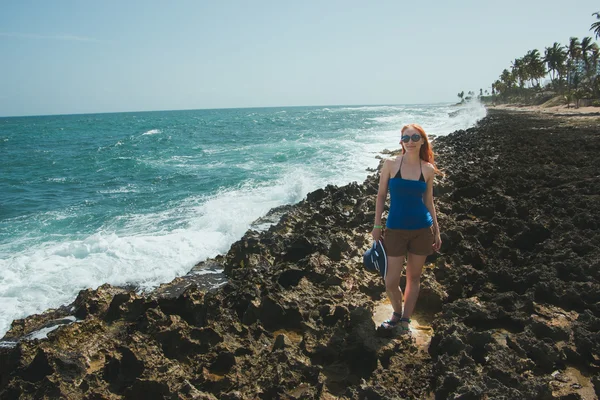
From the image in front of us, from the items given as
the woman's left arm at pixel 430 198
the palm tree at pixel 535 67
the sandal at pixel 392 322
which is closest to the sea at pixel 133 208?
the sandal at pixel 392 322

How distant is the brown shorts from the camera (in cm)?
411

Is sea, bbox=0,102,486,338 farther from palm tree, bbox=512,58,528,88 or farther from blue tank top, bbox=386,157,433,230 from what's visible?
palm tree, bbox=512,58,528,88

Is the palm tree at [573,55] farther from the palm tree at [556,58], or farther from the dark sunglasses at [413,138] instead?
the dark sunglasses at [413,138]

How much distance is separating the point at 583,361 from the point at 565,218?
461cm

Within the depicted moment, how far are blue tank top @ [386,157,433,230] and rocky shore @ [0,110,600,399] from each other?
3.36ft

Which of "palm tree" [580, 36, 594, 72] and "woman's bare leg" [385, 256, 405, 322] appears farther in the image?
"palm tree" [580, 36, 594, 72]

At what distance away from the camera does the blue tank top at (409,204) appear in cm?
404

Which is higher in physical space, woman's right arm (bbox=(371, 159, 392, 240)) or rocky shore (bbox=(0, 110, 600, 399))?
woman's right arm (bbox=(371, 159, 392, 240))

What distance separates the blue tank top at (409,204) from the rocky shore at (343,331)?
1.02 metres

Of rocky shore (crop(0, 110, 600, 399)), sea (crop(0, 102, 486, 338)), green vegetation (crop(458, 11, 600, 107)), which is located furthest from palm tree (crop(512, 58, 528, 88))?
rocky shore (crop(0, 110, 600, 399))

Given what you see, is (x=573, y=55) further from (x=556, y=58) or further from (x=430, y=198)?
(x=430, y=198)

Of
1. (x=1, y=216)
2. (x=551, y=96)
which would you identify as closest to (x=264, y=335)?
(x=1, y=216)

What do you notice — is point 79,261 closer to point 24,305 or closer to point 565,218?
point 24,305

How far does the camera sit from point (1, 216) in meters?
15.3
